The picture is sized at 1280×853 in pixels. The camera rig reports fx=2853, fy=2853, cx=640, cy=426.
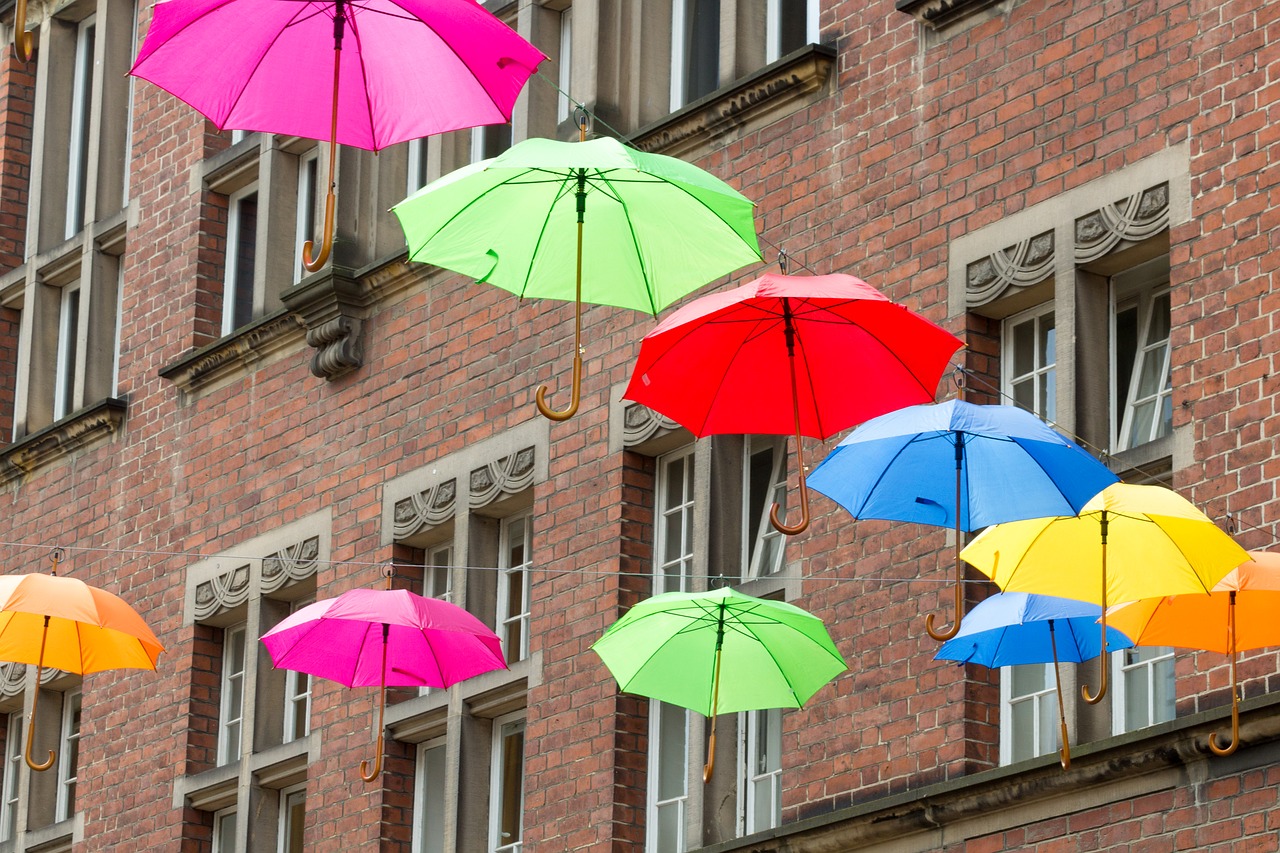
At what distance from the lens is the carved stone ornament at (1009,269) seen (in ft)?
44.2

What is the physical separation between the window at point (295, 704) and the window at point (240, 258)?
258 centimetres

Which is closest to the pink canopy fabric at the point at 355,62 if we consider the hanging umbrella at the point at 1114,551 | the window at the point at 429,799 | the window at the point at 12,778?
the hanging umbrella at the point at 1114,551

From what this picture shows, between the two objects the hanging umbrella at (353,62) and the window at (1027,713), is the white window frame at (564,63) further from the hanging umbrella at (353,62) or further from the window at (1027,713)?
the hanging umbrella at (353,62)

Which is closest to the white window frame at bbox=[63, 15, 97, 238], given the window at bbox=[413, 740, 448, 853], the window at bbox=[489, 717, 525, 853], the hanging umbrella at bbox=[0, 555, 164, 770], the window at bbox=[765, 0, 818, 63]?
the window at bbox=[413, 740, 448, 853]

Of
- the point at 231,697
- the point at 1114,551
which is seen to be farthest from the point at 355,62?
the point at 231,697

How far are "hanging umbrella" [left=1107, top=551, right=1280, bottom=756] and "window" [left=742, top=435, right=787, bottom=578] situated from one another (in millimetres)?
3770

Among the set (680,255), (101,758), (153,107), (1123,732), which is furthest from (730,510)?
(153,107)

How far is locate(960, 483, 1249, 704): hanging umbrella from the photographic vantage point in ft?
34.9

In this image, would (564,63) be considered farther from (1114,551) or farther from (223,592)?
(1114,551)

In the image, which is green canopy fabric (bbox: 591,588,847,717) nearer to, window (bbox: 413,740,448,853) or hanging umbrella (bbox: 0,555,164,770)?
hanging umbrella (bbox: 0,555,164,770)

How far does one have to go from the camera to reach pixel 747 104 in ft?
50.6

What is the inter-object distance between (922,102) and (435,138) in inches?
175

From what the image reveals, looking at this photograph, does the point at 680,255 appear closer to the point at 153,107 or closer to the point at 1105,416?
the point at 1105,416

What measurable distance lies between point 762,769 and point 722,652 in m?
2.02
